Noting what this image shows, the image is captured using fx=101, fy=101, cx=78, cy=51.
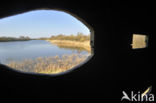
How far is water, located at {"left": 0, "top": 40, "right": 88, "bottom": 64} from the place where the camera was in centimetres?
80

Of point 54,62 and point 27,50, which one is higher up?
point 27,50

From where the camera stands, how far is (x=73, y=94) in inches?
36.4

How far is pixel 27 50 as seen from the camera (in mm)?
1229

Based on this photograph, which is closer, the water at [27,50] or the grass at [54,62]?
the water at [27,50]

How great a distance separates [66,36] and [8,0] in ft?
2.30

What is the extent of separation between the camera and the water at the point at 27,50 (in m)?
0.80

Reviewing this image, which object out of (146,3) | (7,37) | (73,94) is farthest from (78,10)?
(146,3)

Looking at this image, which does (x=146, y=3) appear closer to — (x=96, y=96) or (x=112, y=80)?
(x=112, y=80)

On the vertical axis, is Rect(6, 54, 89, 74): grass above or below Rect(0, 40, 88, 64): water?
below

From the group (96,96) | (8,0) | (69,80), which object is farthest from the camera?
(96,96)

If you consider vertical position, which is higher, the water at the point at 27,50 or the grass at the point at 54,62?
the water at the point at 27,50

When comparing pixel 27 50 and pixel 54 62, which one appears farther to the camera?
pixel 54 62

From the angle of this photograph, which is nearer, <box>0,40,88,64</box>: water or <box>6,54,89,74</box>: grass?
<box>0,40,88,64</box>: water

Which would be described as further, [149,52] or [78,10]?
[149,52]
